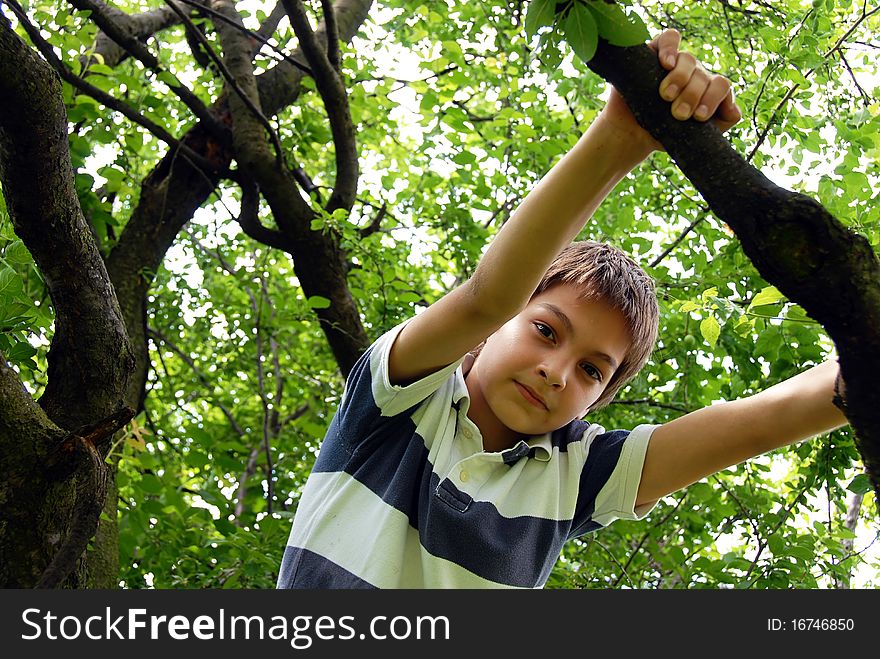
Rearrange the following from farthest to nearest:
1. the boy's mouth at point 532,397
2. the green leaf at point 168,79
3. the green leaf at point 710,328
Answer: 1. the green leaf at point 168,79
2. the green leaf at point 710,328
3. the boy's mouth at point 532,397

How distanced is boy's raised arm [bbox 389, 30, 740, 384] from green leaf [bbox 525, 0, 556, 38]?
16 centimetres

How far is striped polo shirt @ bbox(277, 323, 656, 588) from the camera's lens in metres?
1.79

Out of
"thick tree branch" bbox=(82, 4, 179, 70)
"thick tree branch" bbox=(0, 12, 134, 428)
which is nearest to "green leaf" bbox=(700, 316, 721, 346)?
"thick tree branch" bbox=(0, 12, 134, 428)

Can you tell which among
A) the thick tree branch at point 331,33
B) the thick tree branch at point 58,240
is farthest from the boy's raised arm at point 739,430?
the thick tree branch at point 331,33

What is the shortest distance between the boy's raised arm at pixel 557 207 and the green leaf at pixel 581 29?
0.38ft

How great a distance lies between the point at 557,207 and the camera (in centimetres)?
139

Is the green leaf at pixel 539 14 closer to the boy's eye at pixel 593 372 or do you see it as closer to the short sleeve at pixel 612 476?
the boy's eye at pixel 593 372

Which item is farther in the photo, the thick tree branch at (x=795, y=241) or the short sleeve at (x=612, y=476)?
the short sleeve at (x=612, y=476)

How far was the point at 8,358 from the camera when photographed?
212 cm

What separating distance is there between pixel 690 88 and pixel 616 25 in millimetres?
131

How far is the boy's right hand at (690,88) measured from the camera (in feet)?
3.75

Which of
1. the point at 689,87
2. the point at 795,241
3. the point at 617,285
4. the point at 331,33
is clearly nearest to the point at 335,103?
the point at 331,33

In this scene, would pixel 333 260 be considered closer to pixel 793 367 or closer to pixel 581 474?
pixel 793 367

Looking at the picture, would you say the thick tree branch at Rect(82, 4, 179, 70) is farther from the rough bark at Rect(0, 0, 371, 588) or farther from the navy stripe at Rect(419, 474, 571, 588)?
the navy stripe at Rect(419, 474, 571, 588)
